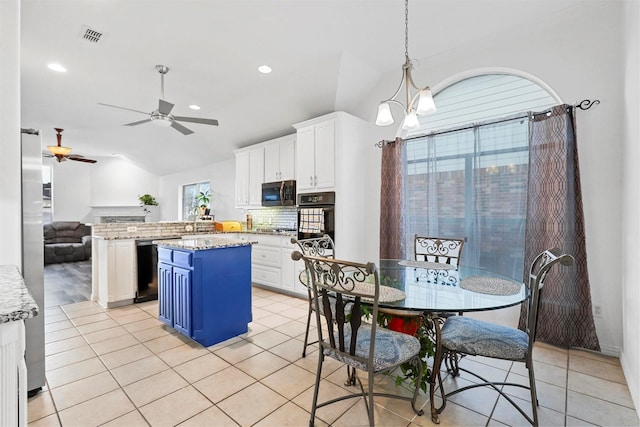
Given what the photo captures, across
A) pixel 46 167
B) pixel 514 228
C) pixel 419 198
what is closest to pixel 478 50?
pixel 419 198

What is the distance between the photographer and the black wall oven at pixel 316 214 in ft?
12.9

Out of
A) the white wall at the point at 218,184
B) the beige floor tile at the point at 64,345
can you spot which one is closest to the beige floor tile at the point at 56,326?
the beige floor tile at the point at 64,345

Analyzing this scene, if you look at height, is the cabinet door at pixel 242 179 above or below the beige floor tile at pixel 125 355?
above

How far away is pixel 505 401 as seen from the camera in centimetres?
194

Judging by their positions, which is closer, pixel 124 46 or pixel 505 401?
pixel 505 401

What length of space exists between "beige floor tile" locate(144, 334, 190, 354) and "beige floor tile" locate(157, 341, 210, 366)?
0.23ft

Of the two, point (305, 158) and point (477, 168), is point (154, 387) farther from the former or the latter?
point (477, 168)

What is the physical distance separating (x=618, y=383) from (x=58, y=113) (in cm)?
814

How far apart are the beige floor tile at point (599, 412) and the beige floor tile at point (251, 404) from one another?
6.02 feet

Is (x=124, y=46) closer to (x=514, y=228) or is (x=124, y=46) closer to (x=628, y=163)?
(x=514, y=228)

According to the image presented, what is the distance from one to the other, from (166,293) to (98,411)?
4.38ft

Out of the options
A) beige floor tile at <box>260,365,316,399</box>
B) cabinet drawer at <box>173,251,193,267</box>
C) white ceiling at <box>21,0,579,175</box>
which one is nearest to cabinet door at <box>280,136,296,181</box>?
white ceiling at <box>21,0,579,175</box>

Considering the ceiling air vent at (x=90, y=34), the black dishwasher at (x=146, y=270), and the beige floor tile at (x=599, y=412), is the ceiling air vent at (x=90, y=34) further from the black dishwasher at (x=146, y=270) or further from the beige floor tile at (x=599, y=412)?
the beige floor tile at (x=599, y=412)

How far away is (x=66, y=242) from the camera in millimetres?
7797
